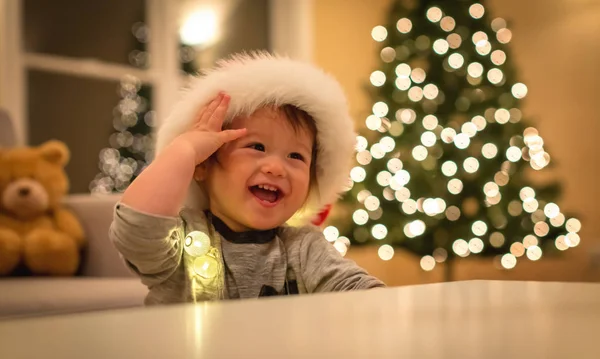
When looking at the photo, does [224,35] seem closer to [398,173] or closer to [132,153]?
[132,153]

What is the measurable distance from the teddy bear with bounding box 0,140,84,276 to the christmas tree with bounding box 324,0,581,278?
1326 millimetres

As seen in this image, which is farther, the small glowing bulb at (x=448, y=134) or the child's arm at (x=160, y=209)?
the small glowing bulb at (x=448, y=134)

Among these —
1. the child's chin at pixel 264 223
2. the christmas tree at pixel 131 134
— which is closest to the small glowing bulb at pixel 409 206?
the christmas tree at pixel 131 134

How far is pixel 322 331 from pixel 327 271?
564 mm

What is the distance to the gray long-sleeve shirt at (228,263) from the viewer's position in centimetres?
88

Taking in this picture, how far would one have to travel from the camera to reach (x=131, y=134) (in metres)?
3.01

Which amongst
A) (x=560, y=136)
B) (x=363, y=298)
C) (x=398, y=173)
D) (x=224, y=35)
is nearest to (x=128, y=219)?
(x=363, y=298)

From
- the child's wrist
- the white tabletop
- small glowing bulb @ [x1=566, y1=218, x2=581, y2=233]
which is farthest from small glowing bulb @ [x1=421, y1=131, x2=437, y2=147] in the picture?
the white tabletop

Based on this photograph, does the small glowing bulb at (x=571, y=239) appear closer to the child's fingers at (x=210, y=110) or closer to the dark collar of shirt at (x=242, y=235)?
the dark collar of shirt at (x=242, y=235)

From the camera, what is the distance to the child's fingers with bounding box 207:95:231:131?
1008 millimetres

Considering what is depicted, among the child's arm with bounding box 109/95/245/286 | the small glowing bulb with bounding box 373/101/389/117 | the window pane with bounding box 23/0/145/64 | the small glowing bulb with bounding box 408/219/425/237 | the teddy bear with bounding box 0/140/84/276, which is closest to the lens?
the child's arm with bounding box 109/95/245/286

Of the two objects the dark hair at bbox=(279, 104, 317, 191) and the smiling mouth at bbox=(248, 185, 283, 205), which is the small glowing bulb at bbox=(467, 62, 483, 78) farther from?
the smiling mouth at bbox=(248, 185, 283, 205)

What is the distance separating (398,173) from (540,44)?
1797mm

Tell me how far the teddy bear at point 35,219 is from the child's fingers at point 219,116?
0.90m
